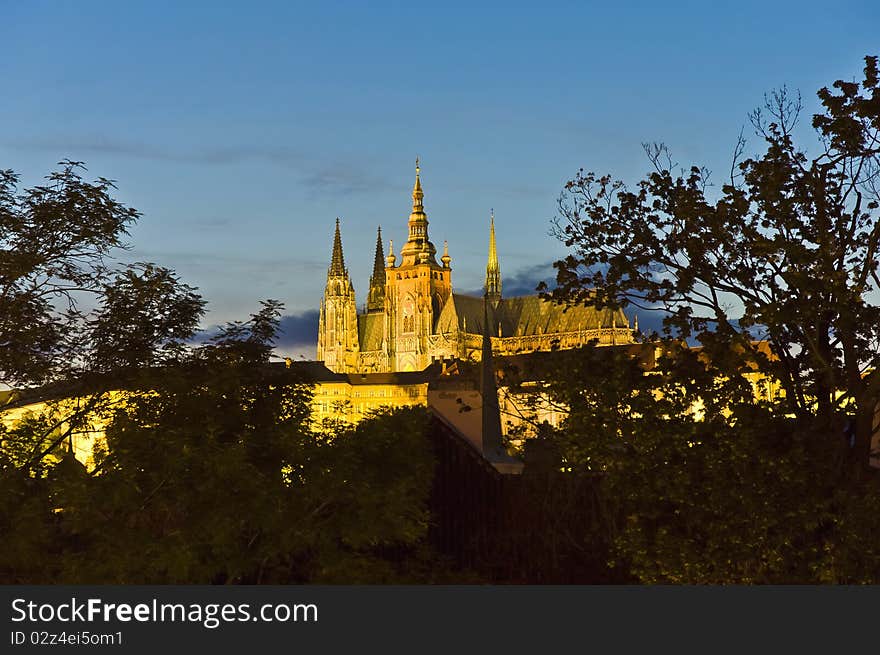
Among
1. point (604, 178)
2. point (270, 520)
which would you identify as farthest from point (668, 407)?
point (270, 520)

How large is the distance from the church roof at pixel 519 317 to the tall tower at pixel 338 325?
1721 centimetres

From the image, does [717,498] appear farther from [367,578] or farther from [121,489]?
[121,489]

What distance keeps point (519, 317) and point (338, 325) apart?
27.4 metres

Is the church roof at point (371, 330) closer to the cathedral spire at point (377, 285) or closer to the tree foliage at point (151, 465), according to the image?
the cathedral spire at point (377, 285)

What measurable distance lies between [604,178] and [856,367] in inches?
213

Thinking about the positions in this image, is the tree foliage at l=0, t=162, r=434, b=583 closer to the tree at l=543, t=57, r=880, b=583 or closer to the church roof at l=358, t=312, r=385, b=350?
the tree at l=543, t=57, r=880, b=583

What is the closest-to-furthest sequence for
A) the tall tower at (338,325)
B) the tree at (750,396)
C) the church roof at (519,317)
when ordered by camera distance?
the tree at (750,396)
the church roof at (519,317)
the tall tower at (338,325)

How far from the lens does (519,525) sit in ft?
98.4

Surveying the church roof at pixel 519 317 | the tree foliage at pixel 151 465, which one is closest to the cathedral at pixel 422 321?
the church roof at pixel 519 317

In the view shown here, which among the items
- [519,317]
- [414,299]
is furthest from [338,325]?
[519,317]

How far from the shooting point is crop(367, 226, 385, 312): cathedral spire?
191375 millimetres

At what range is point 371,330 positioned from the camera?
595ft

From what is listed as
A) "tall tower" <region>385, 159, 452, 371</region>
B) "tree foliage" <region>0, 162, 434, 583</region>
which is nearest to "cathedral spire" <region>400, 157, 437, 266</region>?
"tall tower" <region>385, 159, 452, 371</region>

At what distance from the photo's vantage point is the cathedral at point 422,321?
6447 inches
